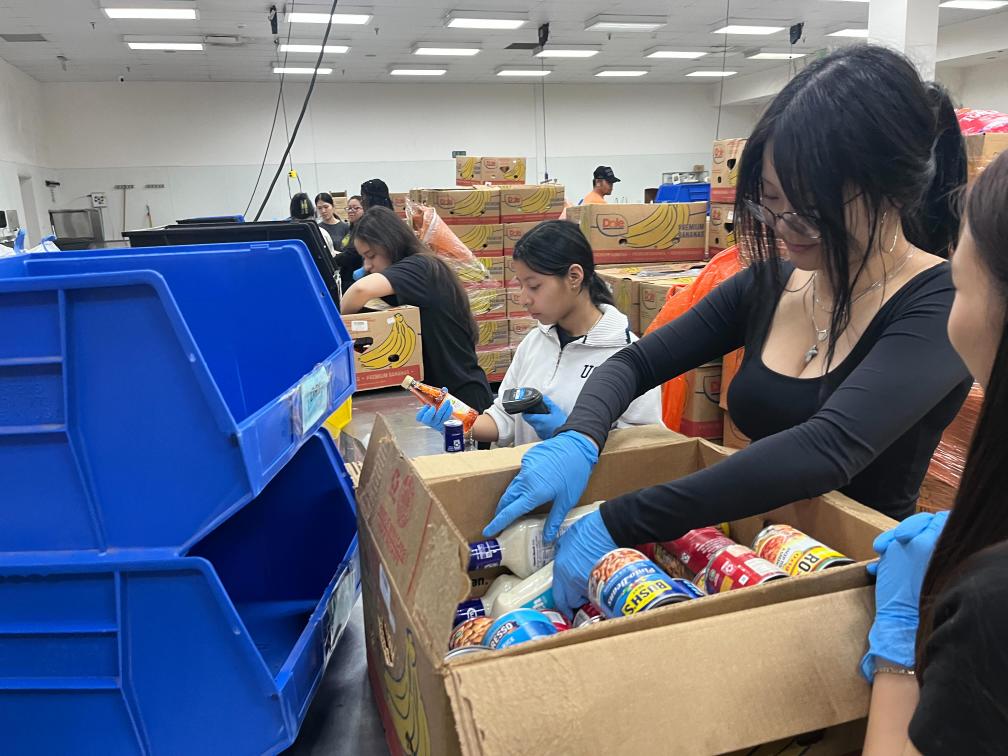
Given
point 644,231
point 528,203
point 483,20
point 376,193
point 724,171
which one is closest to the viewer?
point 724,171

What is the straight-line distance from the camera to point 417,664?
0.64m

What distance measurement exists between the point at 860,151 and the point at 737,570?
22.8 inches

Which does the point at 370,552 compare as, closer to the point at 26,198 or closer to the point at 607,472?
the point at 607,472

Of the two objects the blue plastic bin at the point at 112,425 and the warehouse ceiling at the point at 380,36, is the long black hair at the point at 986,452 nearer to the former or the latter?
the blue plastic bin at the point at 112,425

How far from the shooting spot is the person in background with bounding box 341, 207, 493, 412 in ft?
10.2

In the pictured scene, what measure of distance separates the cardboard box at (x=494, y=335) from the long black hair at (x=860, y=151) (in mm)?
4232

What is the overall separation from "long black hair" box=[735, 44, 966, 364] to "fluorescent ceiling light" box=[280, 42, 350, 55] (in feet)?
30.6

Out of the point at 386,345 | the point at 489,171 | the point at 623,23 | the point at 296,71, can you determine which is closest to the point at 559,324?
the point at 386,345

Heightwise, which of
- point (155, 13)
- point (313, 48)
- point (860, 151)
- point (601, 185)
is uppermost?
point (313, 48)

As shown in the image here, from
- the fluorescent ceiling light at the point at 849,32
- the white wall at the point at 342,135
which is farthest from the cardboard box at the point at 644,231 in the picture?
→ the fluorescent ceiling light at the point at 849,32

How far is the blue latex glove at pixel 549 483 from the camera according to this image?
103cm

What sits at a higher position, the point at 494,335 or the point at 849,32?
the point at 849,32

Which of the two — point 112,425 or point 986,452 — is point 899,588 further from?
point 112,425

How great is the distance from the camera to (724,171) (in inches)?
147
